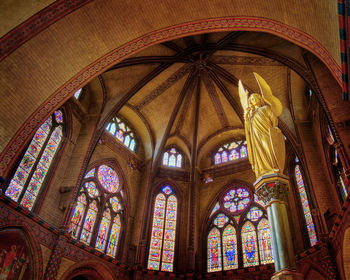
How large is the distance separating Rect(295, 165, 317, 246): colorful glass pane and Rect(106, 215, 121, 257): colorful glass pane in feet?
23.6

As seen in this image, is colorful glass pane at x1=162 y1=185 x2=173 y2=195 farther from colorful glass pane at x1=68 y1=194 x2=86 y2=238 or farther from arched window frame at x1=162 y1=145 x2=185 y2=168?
colorful glass pane at x1=68 y1=194 x2=86 y2=238

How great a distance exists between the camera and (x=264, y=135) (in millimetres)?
6230

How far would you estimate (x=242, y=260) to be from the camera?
1300 cm

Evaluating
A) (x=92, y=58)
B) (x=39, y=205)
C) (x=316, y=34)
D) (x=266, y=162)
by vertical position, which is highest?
(x=92, y=58)

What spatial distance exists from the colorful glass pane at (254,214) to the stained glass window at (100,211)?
5.51 m

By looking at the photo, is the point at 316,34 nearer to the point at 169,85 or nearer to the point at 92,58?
the point at 92,58

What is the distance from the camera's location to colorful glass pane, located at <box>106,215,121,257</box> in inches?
490

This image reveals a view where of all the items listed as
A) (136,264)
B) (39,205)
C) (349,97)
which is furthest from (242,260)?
(349,97)

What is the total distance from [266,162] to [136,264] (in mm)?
8298

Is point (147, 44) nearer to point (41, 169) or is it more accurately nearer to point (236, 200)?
point (41, 169)

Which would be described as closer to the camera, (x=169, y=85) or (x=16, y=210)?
(x=16, y=210)

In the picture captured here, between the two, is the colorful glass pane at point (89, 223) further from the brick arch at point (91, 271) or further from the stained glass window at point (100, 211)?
the brick arch at point (91, 271)

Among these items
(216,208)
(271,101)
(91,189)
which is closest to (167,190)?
(216,208)

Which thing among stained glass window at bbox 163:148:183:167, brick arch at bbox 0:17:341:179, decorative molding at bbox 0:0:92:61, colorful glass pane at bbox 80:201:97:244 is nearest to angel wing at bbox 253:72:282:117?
brick arch at bbox 0:17:341:179
